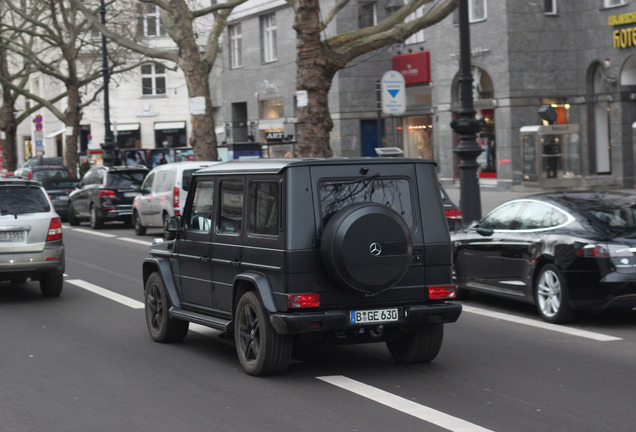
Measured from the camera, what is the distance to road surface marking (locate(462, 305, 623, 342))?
1051 centimetres

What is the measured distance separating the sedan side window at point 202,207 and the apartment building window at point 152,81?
242 feet

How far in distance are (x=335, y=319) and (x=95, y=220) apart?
865 inches

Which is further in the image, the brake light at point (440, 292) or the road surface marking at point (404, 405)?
the brake light at point (440, 292)

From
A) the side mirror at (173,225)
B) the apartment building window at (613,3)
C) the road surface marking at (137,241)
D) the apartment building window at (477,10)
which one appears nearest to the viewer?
the side mirror at (173,225)

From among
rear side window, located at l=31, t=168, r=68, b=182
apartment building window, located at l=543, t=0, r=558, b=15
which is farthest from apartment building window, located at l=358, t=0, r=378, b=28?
rear side window, located at l=31, t=168, r=68, b=182

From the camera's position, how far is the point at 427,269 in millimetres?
8602

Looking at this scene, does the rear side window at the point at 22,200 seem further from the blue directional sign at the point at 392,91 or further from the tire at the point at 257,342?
the blue directional sign at the point at 392,91

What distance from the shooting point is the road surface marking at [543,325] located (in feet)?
34.5

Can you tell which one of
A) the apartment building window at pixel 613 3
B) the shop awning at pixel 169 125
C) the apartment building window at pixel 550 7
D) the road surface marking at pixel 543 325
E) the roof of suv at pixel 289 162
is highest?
the apartment building window at pixel 550 7

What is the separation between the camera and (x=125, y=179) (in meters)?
28.7

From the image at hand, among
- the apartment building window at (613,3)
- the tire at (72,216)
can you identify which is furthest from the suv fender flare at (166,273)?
the apartment building window at (613,3)

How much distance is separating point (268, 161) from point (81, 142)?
76.9 m

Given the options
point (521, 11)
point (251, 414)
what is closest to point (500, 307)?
point (251, 414)

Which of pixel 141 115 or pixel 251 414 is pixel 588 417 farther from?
pixel 141 115
